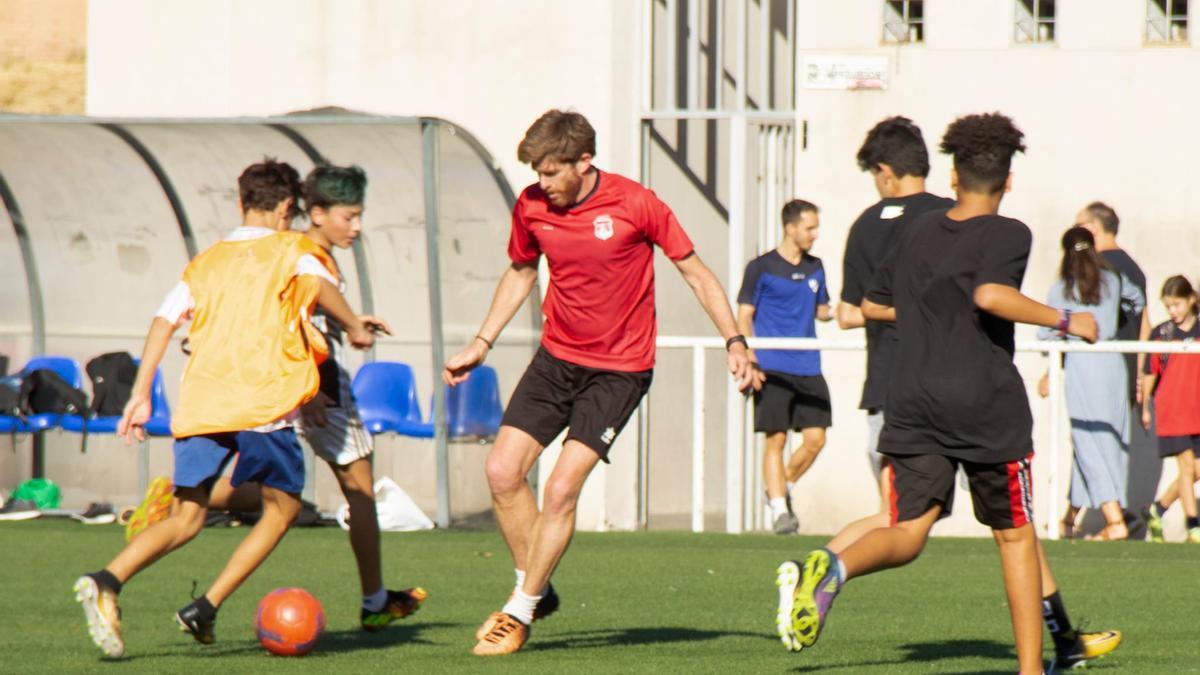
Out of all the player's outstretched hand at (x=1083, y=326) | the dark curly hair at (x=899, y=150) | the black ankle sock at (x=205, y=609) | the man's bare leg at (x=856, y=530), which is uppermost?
the dark curly hair at (x=899, y=150)

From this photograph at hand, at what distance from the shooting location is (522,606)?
292 inches

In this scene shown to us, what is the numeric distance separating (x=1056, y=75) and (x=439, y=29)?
190 inches

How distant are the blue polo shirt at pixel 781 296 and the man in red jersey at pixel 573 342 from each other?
6.14 meters

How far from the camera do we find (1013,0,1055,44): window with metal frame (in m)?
15.5

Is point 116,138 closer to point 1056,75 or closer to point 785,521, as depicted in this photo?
point 785,521

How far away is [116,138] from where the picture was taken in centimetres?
1526

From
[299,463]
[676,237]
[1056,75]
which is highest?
[1056,75]

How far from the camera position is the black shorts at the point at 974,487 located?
6.09 metres

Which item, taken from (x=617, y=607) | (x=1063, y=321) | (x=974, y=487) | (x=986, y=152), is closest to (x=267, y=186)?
(x=617, y=607)

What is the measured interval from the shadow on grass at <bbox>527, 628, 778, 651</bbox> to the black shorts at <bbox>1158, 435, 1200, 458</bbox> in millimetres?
6540

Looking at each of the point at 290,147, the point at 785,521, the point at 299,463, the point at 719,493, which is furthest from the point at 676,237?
the point at 719,493

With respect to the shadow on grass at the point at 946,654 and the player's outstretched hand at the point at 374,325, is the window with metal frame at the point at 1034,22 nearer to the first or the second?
the shadow on grass at the point at 946,654

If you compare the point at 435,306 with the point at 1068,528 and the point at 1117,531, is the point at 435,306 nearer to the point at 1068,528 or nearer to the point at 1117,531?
the point at 1068,528

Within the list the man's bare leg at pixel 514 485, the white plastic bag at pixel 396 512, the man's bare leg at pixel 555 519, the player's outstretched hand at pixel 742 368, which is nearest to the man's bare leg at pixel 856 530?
the player's outstretched hand at pixel 742 368
